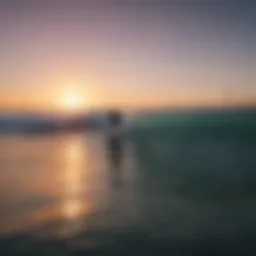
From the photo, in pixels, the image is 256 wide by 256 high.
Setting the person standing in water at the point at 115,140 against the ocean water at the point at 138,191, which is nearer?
the ocean water at the point at 138,191

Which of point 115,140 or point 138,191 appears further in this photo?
point 115,140

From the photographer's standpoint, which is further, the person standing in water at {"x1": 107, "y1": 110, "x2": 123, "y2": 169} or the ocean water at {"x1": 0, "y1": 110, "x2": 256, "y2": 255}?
the person standing in water at {"x1": 107, "y1": 110, "x2": 123, "y2": 169}

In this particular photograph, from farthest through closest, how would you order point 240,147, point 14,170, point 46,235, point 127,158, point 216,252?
point 127,158 → point 14,170 → point 240,147 → point 46,235 → point 216,252

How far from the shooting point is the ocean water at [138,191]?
6.97 feet

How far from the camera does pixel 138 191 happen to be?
2.80 meters

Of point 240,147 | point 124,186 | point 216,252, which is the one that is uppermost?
point 240,147

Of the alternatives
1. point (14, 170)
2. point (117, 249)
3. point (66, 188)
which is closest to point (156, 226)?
point (117, 249)

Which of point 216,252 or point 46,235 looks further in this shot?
point 46,235

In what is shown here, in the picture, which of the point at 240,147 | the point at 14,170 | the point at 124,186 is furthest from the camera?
the point at 14,170

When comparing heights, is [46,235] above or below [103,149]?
below

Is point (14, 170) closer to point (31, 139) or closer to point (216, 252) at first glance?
point (31, 139)

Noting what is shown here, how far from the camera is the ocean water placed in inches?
83.6

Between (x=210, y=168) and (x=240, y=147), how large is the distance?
1.26 feet

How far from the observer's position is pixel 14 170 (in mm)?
3143
